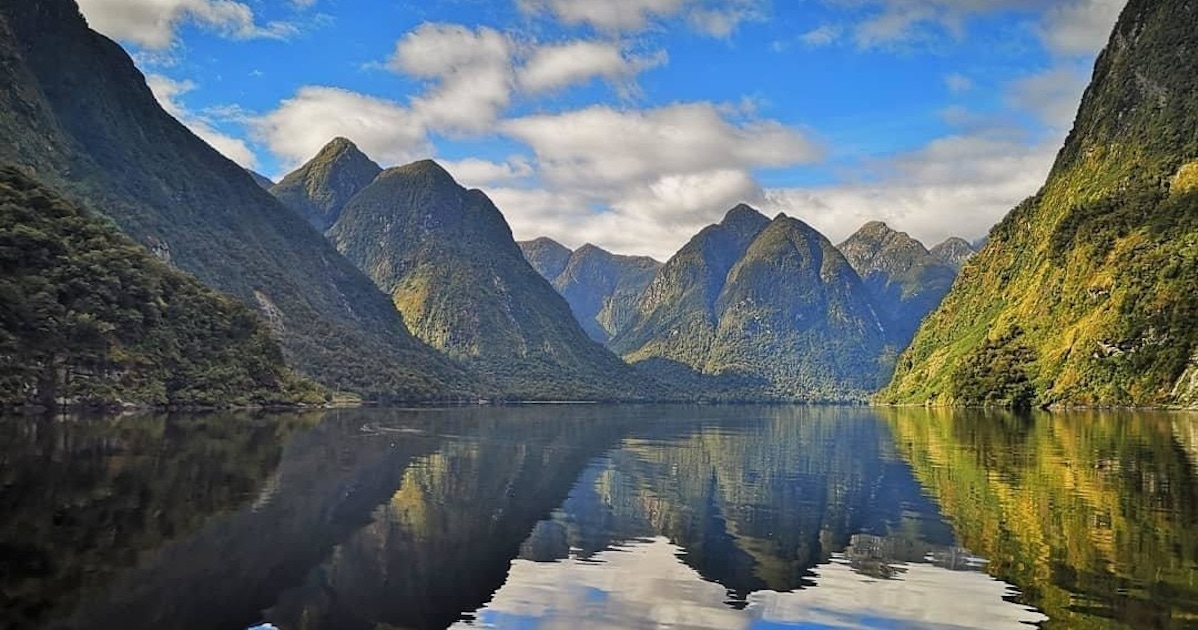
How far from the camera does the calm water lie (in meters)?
20.6

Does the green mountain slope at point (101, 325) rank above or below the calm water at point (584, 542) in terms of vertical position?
above

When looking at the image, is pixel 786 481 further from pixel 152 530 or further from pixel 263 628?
pixel 263 628

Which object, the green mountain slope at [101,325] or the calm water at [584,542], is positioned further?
the green mountain slope at [101,325]

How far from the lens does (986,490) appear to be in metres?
43.7

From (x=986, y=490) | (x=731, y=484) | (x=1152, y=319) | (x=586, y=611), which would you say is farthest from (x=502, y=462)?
(x=1152, y=319)

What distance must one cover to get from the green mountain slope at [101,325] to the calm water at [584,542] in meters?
55.2

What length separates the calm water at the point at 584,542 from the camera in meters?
20.6

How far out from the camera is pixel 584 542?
31.5 meters

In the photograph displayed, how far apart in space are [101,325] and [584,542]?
110 meters

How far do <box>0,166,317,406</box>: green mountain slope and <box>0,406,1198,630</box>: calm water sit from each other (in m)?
55.2

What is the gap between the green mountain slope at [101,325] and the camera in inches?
4289

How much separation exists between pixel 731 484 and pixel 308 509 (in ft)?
79.3

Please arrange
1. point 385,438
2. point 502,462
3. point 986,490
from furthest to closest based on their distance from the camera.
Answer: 1. point 385,438
2. point 502,462
3. point 986,490

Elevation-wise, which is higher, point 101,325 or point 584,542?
point 101,325
